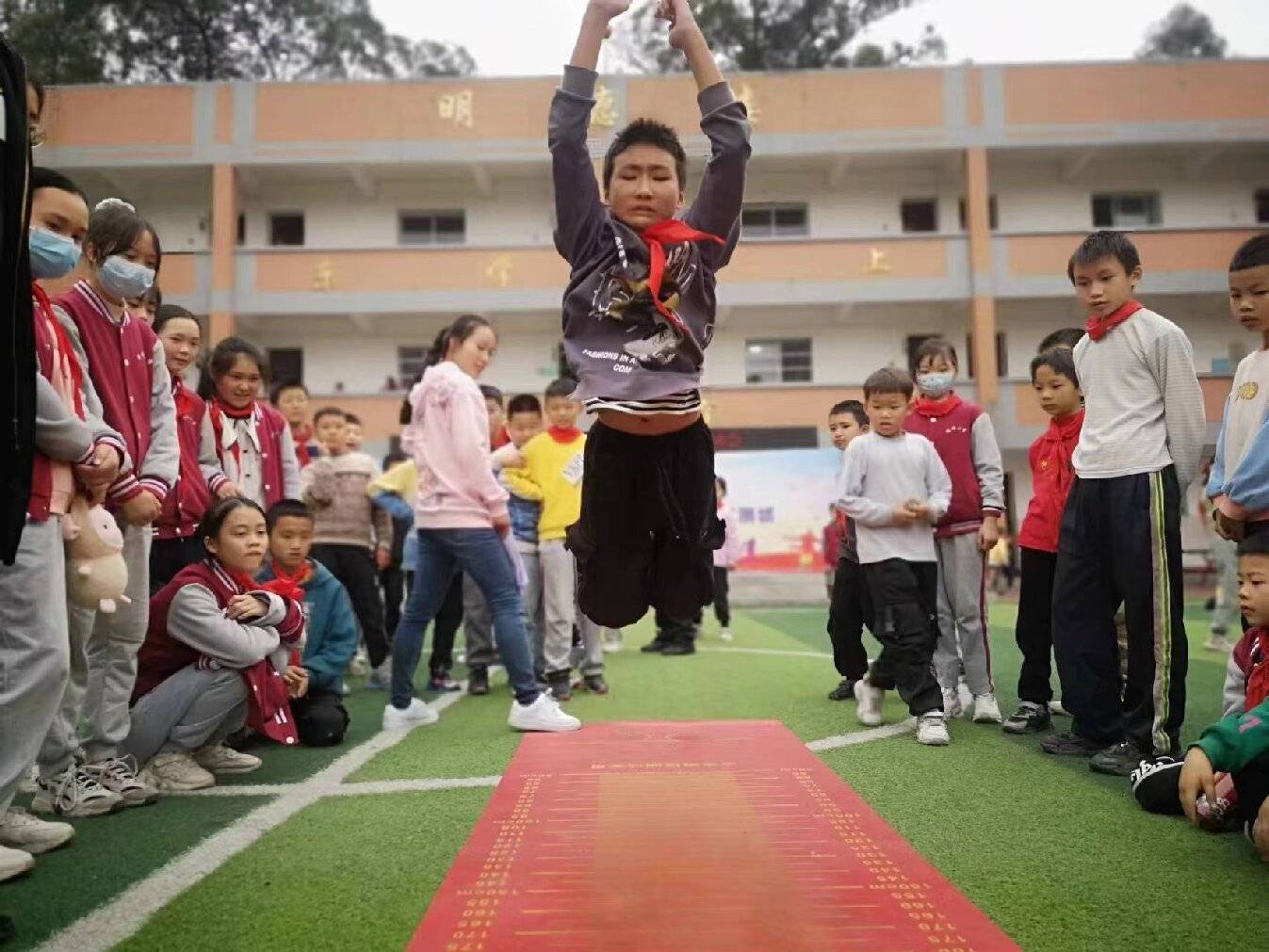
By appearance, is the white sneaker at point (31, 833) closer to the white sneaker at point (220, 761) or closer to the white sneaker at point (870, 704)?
the white sneaker at point (220, 761)

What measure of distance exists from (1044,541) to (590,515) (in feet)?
8.19

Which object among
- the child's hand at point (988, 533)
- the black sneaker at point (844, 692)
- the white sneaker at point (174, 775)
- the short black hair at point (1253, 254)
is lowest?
the black sneaker at point (844, 692)

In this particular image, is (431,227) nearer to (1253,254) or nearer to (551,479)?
(551,479)

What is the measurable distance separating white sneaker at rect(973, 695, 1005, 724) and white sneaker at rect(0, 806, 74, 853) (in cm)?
391

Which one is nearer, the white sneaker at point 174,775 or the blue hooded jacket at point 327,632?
the white sneaker at point 174,775

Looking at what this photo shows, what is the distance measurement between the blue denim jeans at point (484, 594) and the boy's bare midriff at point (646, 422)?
5.70 ft

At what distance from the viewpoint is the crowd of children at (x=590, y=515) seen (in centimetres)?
268

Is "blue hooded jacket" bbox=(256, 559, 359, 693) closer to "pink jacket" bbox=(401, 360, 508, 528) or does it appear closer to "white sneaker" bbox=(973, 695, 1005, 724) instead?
"pink jacket" bbox=(401, 360, 508, 528)

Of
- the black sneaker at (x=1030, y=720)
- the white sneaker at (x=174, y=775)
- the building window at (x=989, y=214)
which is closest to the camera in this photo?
the white sneaker at (x=174, y=775)

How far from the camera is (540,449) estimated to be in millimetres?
5738

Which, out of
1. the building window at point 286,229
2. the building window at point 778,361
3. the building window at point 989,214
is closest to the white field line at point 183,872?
the building window at point 778,361

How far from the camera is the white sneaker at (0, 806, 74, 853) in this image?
8.62ft

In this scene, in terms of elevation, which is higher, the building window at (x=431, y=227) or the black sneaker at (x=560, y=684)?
the building window at (x=431, y=227)

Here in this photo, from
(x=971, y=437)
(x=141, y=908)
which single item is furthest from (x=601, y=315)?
(x=971, y=437)
